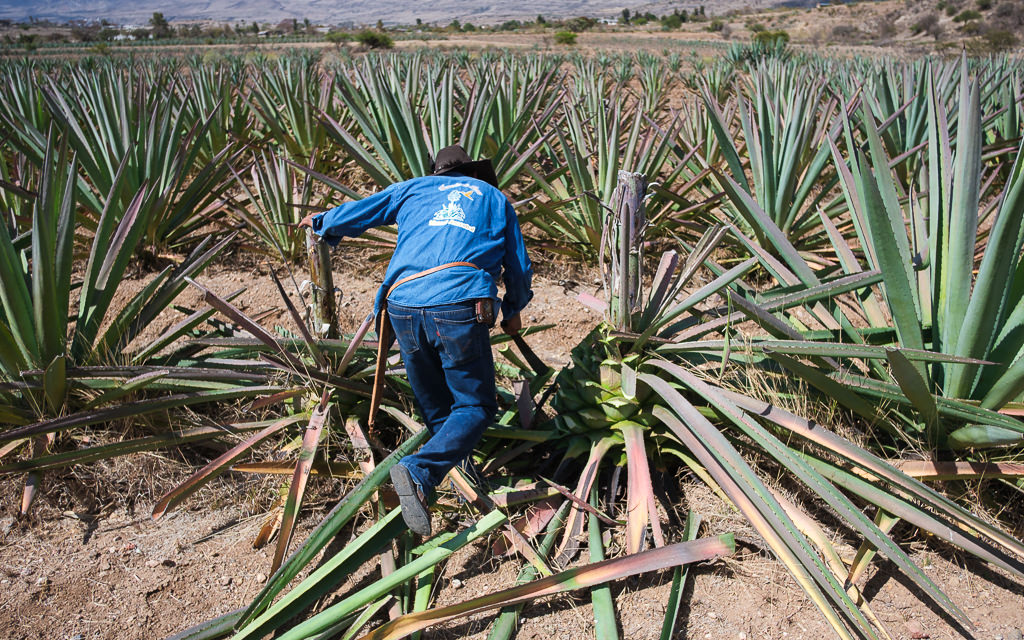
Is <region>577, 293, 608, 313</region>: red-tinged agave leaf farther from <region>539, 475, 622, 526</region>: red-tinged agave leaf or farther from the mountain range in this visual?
the mountain range

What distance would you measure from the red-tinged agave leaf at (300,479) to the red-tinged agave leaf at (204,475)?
20cm

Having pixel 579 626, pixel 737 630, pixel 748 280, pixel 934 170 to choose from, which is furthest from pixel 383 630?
pixel 748 280

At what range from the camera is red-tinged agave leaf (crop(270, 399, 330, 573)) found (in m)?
2.19

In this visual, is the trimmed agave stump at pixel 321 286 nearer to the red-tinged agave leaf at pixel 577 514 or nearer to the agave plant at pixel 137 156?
the red-tinged agave leaf at pixel 577 514

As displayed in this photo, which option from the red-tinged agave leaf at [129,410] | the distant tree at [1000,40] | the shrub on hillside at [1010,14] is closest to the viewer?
the red-tinged agave leaf at [129,410]

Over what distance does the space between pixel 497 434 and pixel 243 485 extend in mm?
1091

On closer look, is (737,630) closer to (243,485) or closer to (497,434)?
(497,434)

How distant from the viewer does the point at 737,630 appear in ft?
6.74

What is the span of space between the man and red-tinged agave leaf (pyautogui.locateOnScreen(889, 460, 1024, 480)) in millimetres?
1458

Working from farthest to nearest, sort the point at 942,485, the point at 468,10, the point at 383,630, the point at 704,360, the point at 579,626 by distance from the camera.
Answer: the point at 468,10 < the point at 704,360 < the point at 942,485 < the point at 579,626 < the point at 383,630

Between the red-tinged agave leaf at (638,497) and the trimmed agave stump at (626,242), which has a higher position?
the trimmed agave stump at (626,242)

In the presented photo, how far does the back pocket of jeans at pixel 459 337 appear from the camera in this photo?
229 centimetres

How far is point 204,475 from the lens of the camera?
2.41 metres

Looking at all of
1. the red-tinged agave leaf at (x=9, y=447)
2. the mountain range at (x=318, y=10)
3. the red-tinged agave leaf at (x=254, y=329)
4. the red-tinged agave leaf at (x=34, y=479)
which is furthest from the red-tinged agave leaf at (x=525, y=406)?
the mountain range at (x=318, y=10)
